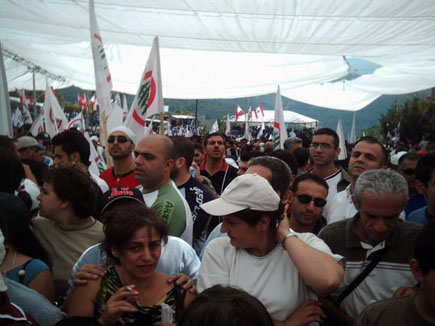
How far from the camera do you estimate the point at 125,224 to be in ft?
7.75

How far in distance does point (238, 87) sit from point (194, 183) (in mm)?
9786

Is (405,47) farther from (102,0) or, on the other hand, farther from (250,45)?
(102,0)

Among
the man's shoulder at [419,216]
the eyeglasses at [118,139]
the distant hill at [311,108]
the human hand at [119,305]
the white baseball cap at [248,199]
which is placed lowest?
the distant hill at [311,108]

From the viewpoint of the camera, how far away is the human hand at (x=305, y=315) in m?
2.17

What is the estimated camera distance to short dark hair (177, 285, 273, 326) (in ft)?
4.61

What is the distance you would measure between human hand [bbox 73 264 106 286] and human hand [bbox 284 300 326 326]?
910 millimetres

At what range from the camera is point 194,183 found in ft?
14.2

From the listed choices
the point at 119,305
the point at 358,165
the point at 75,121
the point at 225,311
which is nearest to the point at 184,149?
the point at 358,165

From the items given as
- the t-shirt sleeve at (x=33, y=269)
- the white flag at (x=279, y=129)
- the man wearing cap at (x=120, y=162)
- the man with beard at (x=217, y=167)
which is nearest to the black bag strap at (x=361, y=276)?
the t-shirt sleeve at (x=33, y=269)

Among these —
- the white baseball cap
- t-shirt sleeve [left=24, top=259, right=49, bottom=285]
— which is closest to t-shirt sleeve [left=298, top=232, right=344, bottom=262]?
the white baseball cap

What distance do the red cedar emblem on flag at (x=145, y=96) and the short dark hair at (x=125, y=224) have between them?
3.81 meters

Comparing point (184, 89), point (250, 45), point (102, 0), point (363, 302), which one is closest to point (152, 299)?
point (363, 302)

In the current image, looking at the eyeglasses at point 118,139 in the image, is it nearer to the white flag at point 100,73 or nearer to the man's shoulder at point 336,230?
the white flag at point 100,73

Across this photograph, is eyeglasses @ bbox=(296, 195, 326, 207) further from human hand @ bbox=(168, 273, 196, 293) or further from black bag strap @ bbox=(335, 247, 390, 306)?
human hand @ bbox=(168, 273, 196, 293)
